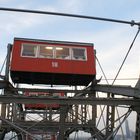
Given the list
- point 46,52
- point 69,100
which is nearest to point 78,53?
point 46,52

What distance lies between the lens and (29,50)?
81.8 feet

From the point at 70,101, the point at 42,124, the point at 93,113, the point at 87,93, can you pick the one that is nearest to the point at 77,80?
the point at 87,93

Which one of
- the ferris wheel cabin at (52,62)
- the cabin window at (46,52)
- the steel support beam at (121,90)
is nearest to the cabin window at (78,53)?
the ferris wheel cabin at (52,62)

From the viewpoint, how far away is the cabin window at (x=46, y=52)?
81.7 ft

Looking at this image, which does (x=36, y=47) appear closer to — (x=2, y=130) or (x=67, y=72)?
(x=67, y=72)

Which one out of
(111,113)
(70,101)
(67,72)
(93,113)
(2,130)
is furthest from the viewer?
(2,130)

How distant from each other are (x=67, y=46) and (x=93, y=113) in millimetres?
4846

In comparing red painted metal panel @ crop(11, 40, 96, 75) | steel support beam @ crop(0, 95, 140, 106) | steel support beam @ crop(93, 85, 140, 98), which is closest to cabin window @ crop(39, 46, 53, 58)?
red painted metal panel @ crop(11, 40, 96, 75)

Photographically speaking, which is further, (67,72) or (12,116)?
(12,116)

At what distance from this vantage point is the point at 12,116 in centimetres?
2959

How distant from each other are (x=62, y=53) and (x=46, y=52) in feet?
3.33

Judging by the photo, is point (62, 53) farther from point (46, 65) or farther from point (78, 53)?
point (46, 65)

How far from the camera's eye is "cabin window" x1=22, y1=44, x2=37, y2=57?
80.9 feet

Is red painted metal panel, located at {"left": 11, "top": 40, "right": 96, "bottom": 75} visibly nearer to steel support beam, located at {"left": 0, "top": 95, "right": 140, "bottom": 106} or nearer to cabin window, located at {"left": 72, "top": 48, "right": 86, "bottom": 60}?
cabin window, located at {"left": 72, "top": 48, "right": 86, "bottom": 60}
